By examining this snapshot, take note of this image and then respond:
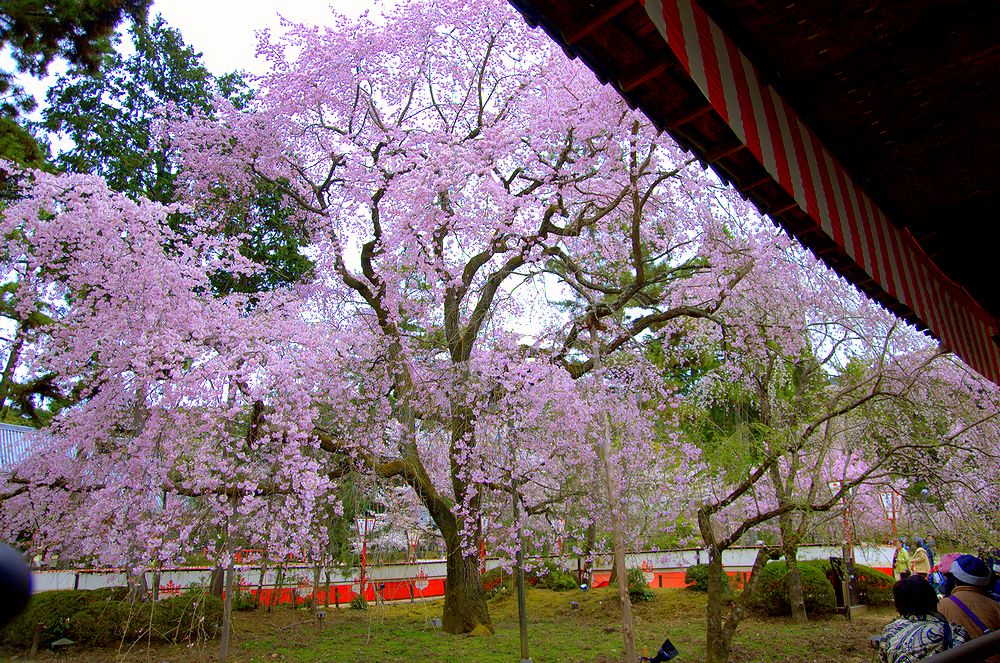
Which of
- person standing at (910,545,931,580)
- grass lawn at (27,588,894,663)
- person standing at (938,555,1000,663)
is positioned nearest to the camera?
person standing at (938,555,1000,663)

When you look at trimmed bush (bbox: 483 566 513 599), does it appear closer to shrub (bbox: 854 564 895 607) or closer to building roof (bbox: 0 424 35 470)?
shrub (bbox: 854 564 895 607)

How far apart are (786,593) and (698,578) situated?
9.23ft

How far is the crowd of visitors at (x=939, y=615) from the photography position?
3.10m

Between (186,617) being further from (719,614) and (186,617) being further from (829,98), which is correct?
(829,98)

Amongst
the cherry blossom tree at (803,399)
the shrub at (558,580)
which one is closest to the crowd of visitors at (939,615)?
the cherry blossom tree at (803,399)

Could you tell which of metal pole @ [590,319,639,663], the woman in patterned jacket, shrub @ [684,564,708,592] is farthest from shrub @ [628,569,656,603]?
the woman in patterned jacket

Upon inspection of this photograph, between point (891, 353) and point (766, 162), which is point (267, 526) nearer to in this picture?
point (766, 162)

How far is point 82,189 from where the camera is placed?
8.36 metres

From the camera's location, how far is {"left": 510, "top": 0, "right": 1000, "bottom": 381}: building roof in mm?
2219

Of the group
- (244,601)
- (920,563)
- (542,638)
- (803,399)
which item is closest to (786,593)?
(803,399)

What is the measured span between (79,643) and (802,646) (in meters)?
11.0

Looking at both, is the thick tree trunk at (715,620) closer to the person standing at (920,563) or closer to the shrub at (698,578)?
the person standing at (920,563)

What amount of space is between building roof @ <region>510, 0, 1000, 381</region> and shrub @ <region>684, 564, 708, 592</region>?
36.7 feet

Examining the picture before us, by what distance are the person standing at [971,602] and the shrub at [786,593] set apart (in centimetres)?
846
